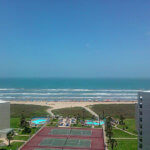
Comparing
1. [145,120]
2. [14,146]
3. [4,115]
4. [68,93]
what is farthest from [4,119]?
[68,93]

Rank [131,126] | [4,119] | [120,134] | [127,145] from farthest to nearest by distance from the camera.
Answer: [131,126], [120,134], [4,119], [127,145]

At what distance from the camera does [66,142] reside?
31094 mm

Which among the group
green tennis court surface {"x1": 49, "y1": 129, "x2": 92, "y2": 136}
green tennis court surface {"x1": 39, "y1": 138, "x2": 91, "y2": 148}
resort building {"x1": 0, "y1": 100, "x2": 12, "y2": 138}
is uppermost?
resort building {"x1": 0, "y1": 100, "x2": 12, "y2": 138}

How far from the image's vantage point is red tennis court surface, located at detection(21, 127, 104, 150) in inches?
1150

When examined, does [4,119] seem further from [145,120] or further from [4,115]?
[145,120]

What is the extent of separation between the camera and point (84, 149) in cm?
2833

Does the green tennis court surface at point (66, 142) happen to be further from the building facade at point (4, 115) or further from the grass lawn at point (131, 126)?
the grass lawn at point (131, 126)

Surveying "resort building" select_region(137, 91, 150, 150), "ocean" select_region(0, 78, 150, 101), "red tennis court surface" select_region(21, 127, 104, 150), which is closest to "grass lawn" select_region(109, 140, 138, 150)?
"red tennis court surface" select_region(21, 127, 104, 150)

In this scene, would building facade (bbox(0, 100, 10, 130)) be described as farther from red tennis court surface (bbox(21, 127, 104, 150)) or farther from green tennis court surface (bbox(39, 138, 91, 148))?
green tennis court surface (bbox(39, 138, 91, 148))

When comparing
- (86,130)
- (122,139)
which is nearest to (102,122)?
(86,130)

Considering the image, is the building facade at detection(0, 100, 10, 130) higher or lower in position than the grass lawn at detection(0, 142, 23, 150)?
higher

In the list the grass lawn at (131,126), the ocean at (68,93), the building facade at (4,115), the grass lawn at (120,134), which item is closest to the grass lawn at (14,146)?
the building facade at (4,115)

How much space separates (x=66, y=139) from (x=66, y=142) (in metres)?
1.22

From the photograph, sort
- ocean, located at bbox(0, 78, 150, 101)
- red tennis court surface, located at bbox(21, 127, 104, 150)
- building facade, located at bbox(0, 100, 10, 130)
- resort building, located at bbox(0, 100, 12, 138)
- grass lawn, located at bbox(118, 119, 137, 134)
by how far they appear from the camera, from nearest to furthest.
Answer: red tennis court surface, located at bbox(21, 127, 104, 150)
resort building, located at bbox(0, 100, 12, 138)
building facade, located at bbox(0, 100, 10, 130)
grass lawn, located at bbox(118, 119, 137, 134)
ocean, located at bbox(0, 78, 150, 101)
